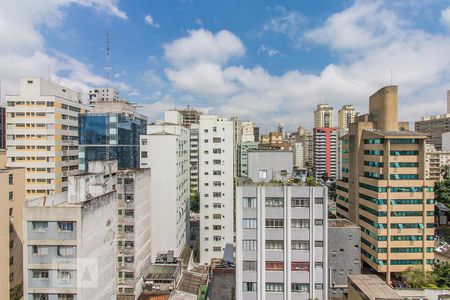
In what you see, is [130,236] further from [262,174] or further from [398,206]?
[398,206]

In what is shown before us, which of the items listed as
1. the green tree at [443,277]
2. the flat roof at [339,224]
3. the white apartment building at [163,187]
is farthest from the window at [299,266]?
the white apartment building at [163,187]

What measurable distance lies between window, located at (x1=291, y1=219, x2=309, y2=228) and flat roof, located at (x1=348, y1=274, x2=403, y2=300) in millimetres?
6520

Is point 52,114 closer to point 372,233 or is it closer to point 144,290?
point 144,290

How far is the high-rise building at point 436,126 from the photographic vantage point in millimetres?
131875

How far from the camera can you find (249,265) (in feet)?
95.6

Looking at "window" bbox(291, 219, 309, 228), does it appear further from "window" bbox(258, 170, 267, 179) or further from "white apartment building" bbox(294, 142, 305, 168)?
"white apartment building" bbox(294, 142, 305, 168)

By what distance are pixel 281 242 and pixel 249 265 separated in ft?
12.7

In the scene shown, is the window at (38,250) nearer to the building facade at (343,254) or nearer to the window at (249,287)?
the window at (249,287)

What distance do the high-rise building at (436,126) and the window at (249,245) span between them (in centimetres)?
12951

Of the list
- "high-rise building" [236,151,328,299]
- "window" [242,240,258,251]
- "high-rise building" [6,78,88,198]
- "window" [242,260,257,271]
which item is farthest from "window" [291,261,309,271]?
"high-rise building" [6,78,88,198]

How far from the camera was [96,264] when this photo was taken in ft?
83.2

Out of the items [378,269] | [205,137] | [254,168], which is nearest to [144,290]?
[254,168]

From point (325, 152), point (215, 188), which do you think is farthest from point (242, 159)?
point (325, 152)

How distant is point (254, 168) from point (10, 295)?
104ft
